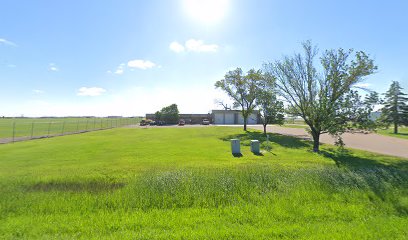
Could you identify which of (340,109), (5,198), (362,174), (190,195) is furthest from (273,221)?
(340,109)

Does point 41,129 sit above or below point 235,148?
below

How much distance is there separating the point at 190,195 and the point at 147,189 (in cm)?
142

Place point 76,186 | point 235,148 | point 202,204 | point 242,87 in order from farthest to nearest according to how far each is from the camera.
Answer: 1. point 242,87
2. point 235,148
3. point 76,186
4. point 202,204

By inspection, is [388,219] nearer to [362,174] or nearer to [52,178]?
[362,174]

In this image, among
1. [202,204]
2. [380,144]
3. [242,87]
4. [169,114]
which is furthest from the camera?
[169,114]

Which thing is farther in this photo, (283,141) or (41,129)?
(41,129)

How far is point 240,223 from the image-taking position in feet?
15.9

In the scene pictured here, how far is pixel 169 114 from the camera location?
6219 cm

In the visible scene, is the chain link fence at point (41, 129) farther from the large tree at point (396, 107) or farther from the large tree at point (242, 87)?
the large tree at point (396, 107)

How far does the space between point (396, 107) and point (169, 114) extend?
1979 inches

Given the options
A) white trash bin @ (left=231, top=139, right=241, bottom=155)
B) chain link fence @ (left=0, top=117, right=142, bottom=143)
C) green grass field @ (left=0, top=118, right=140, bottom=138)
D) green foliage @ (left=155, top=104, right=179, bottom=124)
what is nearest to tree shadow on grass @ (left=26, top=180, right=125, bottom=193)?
white trash bin @ (left=231, top=139, right=241, bottom=155)

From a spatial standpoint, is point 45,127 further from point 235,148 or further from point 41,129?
point 235,148

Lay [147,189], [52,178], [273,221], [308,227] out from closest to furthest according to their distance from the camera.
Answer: [308,227]
[273,221]
[147,189]
[52,178]

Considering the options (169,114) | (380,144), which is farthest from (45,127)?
(380,144)
